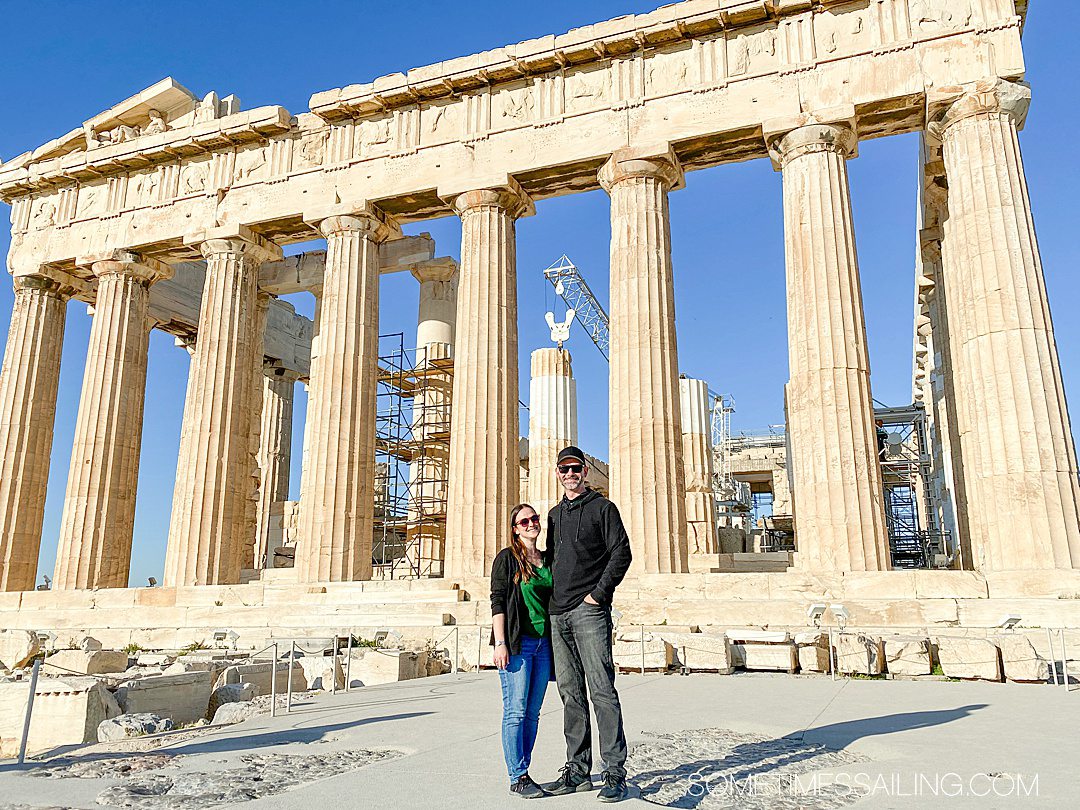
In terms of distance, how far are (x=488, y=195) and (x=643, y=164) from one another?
4101mm

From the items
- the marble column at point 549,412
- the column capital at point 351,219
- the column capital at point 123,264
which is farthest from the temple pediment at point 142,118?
the marble column at point 549,412

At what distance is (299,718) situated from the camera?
8172 millimetres

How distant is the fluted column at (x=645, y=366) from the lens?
61.7 ft

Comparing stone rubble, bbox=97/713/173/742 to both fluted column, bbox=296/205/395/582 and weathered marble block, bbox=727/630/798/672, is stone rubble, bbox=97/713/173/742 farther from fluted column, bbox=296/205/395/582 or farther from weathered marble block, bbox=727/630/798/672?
fluted column, bbox=296/205/395/582

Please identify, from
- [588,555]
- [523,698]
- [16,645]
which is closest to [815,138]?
[588,555]

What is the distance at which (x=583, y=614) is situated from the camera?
206 inches

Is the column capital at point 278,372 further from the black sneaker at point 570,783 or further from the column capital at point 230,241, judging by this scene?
the black sneaker at point 570,783

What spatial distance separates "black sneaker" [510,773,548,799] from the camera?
4801mm

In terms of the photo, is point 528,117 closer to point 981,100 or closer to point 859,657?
point 981,100

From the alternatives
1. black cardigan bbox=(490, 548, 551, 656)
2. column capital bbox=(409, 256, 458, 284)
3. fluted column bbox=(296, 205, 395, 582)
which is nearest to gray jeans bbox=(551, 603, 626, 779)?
black cardigan bbox=(490, 548, 551, 656)

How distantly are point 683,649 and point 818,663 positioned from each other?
5.97ft

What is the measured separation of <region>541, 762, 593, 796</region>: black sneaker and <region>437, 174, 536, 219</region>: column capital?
1877 cm

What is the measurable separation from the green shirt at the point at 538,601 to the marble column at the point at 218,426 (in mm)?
19579

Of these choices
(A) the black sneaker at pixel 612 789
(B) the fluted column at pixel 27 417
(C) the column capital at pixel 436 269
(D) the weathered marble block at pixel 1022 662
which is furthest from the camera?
(C) the column capital at pixel 436 269
